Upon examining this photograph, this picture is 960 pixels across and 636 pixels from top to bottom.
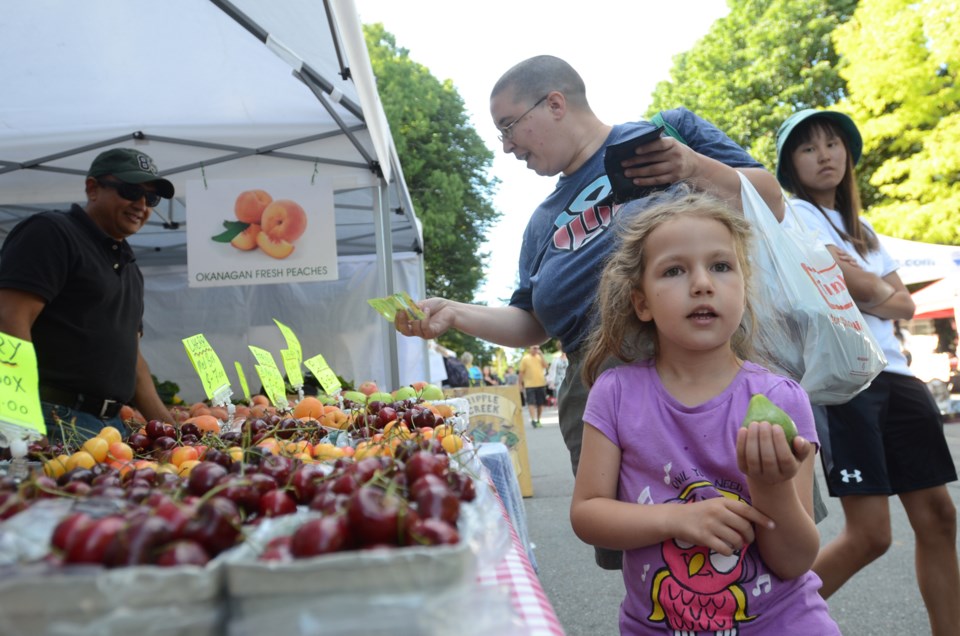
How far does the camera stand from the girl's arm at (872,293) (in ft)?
8.68

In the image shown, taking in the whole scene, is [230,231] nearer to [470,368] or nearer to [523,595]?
[523,595]

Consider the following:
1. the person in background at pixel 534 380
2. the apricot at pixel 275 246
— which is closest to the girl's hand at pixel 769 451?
the apricot at pixel 275 246

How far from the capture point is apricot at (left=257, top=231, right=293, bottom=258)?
491 cm

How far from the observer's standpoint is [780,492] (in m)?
1.36

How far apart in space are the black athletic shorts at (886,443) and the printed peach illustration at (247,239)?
381 cm

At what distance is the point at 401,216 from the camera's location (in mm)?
7566

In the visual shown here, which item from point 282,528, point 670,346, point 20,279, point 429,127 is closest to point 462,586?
point 282,528

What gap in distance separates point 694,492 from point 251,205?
13.7ft

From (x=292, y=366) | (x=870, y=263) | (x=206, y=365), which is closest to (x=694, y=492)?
(x=870, y=263)

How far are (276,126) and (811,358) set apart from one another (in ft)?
13.8

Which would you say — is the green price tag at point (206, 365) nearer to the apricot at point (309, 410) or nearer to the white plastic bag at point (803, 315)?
the apricot at point (309, 410)

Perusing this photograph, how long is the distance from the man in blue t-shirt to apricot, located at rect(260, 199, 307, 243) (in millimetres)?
2481

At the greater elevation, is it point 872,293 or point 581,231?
point 581,231

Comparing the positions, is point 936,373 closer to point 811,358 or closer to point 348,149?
point 348,149
